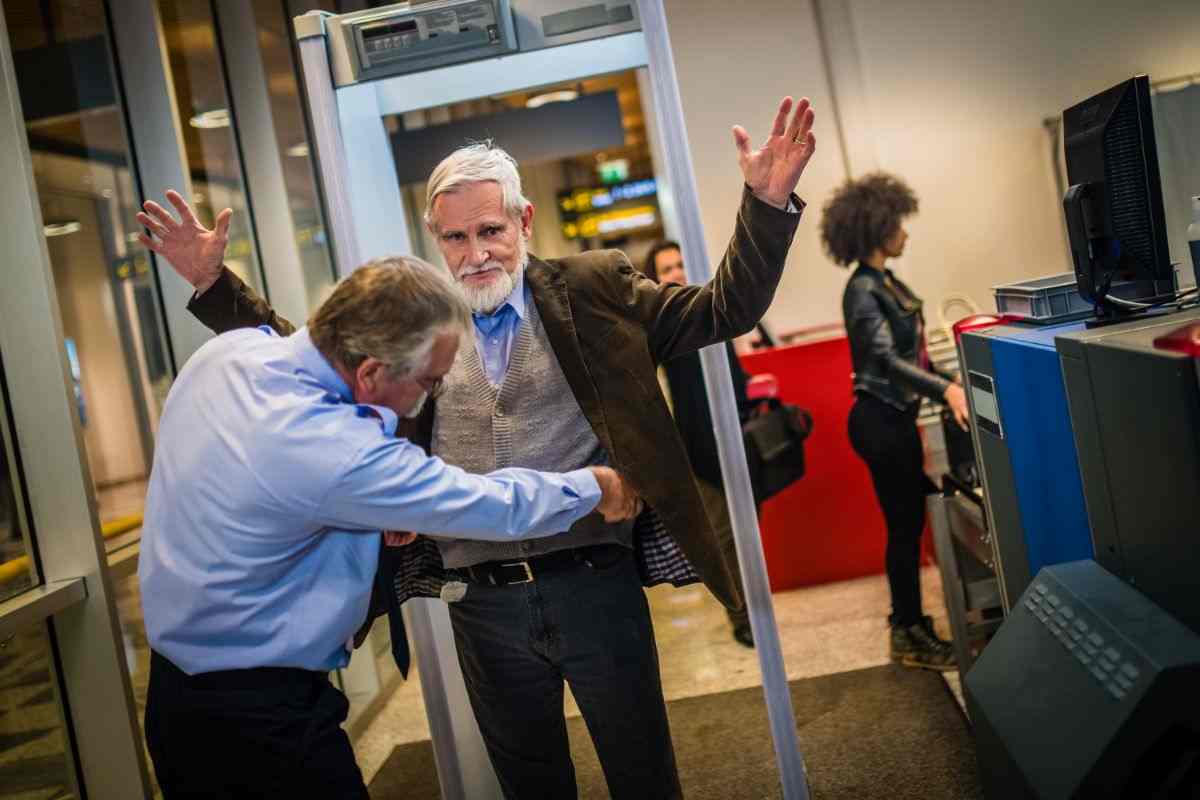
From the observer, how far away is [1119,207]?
87.1 inches

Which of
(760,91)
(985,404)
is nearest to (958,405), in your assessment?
(985,404)

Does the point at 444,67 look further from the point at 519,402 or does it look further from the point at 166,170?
the point at 166,170

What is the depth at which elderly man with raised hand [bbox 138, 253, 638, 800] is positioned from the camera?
5.27 feet

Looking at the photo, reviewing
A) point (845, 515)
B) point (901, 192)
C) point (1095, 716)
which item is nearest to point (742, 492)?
point (1095, 716)

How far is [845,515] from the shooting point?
5.36 meters

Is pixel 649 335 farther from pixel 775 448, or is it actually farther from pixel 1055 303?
pixel 775 448

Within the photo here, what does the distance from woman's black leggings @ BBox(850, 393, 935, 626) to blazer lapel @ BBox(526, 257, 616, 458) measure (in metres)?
2.09

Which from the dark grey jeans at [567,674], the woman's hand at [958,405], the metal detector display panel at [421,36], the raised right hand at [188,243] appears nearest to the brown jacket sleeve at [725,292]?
the dark grey jeans at [567,674]

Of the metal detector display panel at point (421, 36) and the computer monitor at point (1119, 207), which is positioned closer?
the computer monitor at point (1119, 207)

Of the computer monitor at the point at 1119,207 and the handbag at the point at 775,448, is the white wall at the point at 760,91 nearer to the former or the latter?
the handbag at the point at 775,448

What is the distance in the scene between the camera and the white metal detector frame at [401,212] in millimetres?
2439

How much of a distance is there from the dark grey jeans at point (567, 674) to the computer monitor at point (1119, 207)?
1.08m

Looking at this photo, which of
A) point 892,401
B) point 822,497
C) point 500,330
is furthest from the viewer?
point 822,497

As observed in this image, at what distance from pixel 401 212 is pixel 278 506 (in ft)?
4.52
